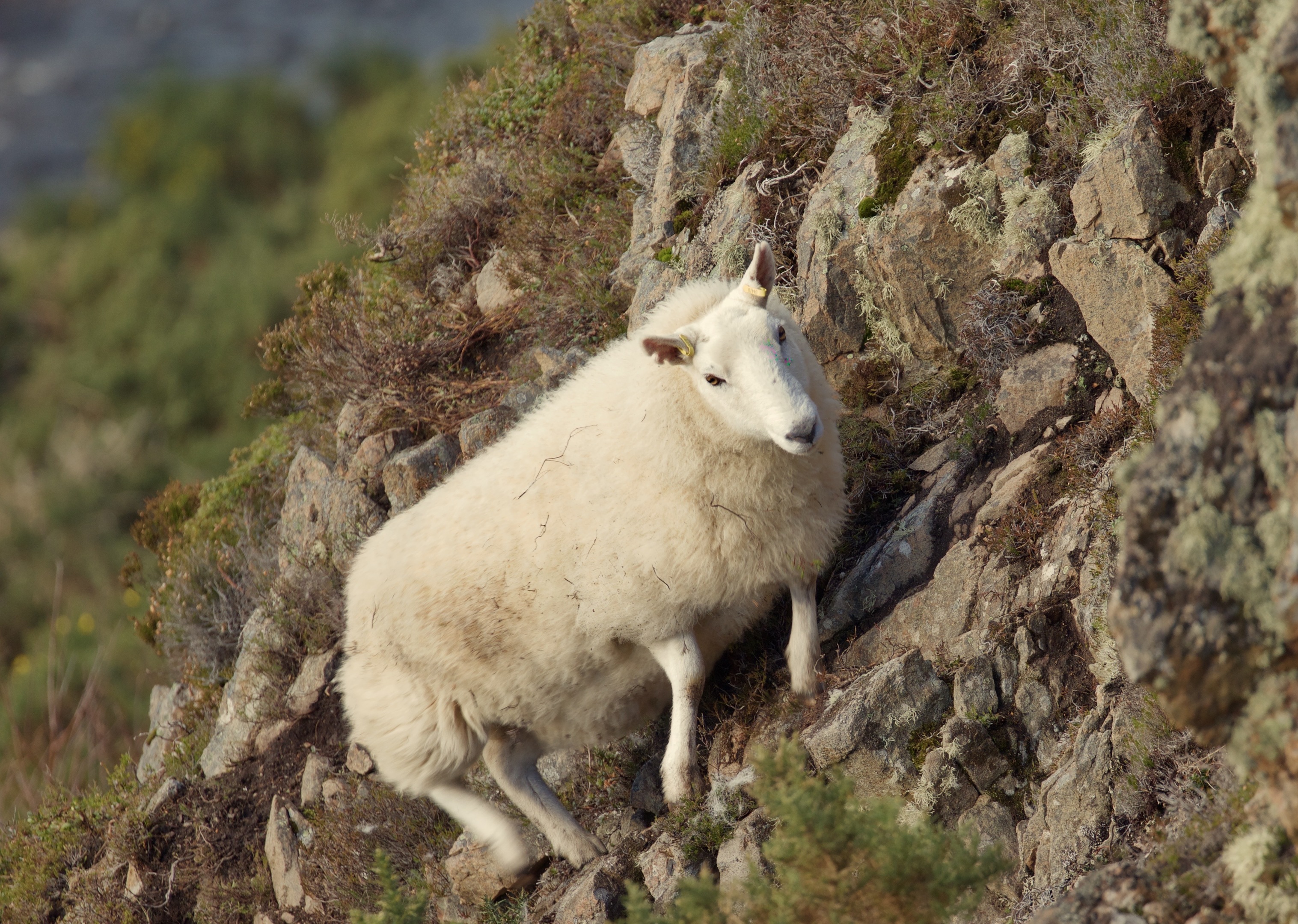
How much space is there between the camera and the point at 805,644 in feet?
18.5

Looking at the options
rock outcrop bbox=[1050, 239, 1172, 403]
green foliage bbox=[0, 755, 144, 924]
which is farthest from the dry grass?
green foliage bbox=[0, 755, 144, 924]

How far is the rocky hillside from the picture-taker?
304 cm

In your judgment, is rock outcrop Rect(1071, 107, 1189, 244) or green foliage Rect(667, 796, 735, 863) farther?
rock outcrop Rect(1071, 107, 1189, 244)

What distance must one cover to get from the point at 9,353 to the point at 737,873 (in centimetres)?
6094

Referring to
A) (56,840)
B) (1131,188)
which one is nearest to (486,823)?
(56,840)

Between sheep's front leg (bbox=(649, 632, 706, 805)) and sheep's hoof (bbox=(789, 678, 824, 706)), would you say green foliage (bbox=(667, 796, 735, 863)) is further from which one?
sheep's hoof (bbox=(789, 678, 824, 706))

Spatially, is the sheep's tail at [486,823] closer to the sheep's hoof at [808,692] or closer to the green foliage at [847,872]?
the sheep's hoof at [808,692]

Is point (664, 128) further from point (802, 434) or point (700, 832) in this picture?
point (700, 832)

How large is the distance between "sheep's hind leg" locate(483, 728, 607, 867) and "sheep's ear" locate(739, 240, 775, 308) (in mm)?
2905

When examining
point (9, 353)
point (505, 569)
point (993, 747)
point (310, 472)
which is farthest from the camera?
point (9, 353)

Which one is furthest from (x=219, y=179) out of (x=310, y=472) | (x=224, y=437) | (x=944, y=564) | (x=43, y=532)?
(x=944, y=564)

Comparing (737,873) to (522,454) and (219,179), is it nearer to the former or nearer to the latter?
(522,454)

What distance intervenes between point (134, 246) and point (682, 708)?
67.4m

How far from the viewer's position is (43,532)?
39.0 meters
